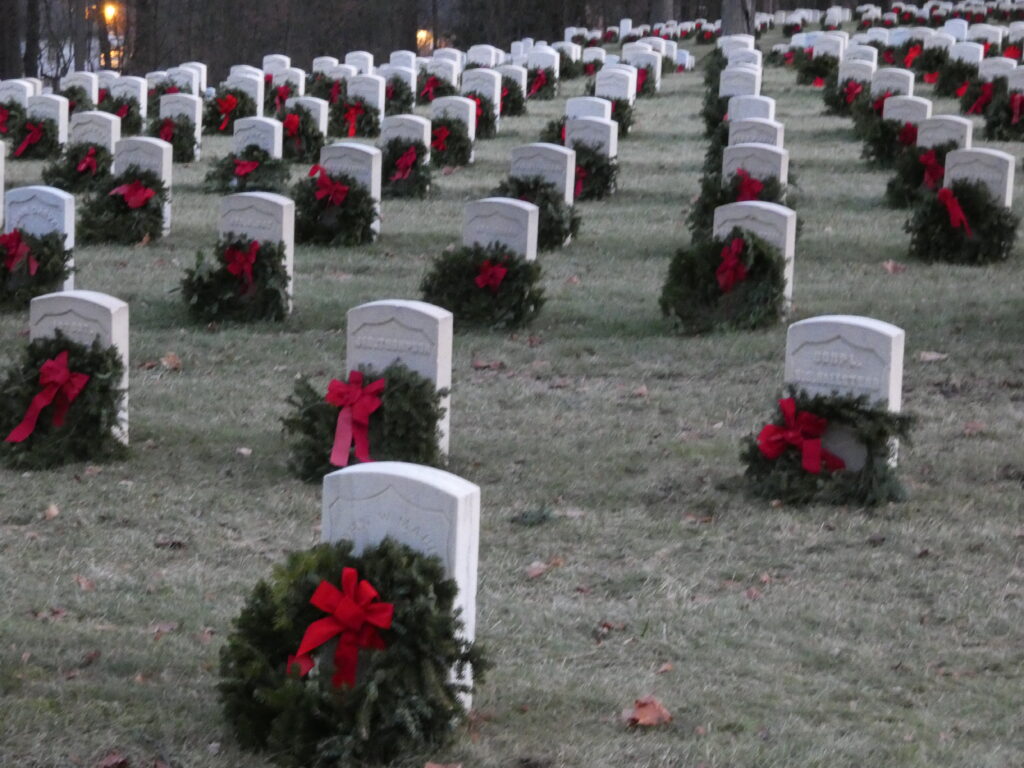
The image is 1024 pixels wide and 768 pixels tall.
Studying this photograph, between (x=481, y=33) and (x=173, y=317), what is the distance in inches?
1599

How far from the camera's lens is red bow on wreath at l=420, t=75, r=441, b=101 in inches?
962

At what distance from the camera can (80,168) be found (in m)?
16.4

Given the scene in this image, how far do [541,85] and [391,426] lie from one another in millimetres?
18787

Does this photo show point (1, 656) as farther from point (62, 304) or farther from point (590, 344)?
point (590, 344)

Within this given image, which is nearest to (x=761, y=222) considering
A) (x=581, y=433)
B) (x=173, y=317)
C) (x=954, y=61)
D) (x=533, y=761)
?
(x=581, y=433)

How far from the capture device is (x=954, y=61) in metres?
→ 23.9

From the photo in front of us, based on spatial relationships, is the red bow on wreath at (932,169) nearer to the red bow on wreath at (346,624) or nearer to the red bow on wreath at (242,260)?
the red bow on wreath at (242,260)

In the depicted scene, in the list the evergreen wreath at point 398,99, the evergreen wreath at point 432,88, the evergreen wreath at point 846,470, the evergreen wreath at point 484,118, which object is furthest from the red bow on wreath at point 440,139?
the evergreen wreath at point 846,470

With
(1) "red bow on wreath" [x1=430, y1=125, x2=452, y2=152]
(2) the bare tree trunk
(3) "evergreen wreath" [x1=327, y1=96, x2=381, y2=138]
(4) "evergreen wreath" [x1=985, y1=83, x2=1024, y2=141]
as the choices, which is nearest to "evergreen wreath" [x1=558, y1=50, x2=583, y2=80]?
(2) the bare tree trunk

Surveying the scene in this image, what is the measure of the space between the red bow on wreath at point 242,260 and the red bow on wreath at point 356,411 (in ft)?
11.8

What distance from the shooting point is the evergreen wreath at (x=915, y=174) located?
48.5 feet

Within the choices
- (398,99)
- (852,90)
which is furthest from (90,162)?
(852,90)

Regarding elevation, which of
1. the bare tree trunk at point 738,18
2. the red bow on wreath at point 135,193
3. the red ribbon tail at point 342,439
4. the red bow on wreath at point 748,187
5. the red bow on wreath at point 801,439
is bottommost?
the red ribbon tail at point 342,439

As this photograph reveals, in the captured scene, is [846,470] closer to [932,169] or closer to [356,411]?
[356,411]
